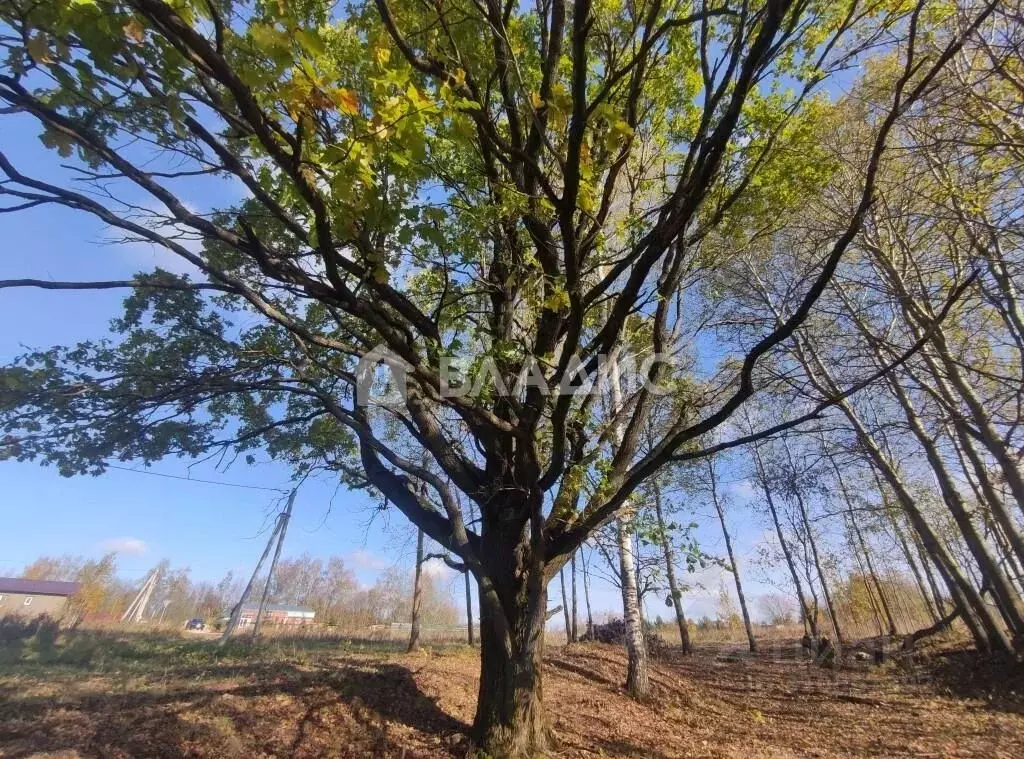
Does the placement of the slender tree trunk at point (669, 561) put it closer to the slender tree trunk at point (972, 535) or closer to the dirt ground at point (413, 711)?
the dirt ground at point (413, 711)

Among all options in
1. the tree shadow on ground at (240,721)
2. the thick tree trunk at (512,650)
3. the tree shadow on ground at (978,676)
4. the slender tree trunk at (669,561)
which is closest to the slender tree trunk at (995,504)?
the tree shadow on ground at (978,676)

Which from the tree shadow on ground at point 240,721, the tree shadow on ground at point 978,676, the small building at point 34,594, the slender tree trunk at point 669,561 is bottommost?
the tree shadow on ground at point 240,721

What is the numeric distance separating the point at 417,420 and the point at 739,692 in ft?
32.7

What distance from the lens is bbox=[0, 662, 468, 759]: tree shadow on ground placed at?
413 centimetres

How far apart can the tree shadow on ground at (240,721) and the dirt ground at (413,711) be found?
19 mm

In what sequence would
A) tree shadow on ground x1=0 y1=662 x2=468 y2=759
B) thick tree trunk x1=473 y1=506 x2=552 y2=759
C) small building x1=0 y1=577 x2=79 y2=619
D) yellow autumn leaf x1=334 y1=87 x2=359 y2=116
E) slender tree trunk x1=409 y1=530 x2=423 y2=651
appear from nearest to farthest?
yellow autumn leaf x1=334 y1=87 x2=359 y2=116 < tree shadow on ground x1=0 y1=662 x2=468 y2=759 < thick tree trunk x1=473 y1=506 x2=552 y2=759 < slender tree trunk x1=409 y1=530 x2=423 y2=651 < small building x1=0 y1=577 x2=79 y2=619

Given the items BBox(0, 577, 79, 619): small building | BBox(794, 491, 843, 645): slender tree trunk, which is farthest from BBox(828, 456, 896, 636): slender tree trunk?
BBox(0, 577, 79, 619): small building

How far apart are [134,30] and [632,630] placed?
9.62 metres

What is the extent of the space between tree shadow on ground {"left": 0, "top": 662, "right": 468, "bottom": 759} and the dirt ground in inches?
0.8

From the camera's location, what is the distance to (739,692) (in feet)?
33.3

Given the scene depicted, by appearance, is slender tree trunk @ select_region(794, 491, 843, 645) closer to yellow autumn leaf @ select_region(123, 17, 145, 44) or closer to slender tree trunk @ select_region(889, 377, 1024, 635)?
slender tree trunk @ select_region(889, 377, 1024, 635)

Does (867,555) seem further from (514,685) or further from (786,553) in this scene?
(514,685)

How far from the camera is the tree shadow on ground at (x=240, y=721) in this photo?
13.6ft

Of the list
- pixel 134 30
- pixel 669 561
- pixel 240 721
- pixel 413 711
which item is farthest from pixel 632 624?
pixel 134 30
